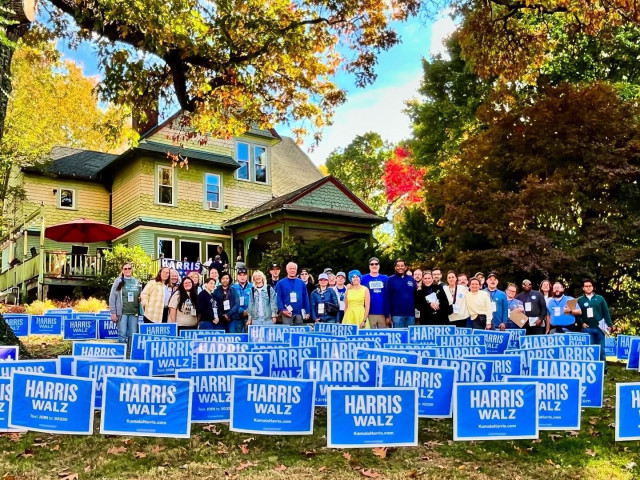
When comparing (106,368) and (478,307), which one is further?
(478,307)

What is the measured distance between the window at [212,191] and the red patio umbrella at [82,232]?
19.7 feet

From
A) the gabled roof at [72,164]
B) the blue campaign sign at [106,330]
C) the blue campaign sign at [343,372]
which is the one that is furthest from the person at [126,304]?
the gabled roof at [72,164]

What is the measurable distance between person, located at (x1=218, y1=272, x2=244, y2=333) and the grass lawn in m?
4.45

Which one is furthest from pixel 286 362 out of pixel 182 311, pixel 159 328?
pixel 182 311

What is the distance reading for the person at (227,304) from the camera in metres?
11.2

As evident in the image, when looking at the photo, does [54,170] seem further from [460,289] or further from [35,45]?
[460,289]

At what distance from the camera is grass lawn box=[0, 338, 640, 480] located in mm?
5656

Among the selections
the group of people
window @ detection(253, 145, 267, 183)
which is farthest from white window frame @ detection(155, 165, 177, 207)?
the group of people

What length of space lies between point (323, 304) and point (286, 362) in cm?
476

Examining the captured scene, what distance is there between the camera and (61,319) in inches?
578

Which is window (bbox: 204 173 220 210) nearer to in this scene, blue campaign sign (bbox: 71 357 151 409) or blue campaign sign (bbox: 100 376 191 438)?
blue campaign sign (bbox: 71 357 151 409)

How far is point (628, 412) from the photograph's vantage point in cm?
626

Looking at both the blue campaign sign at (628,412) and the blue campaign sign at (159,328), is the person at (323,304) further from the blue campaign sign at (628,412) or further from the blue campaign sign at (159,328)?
the blue campaign sign at (628,412)

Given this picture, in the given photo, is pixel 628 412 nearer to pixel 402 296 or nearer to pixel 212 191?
pixel 402 296
